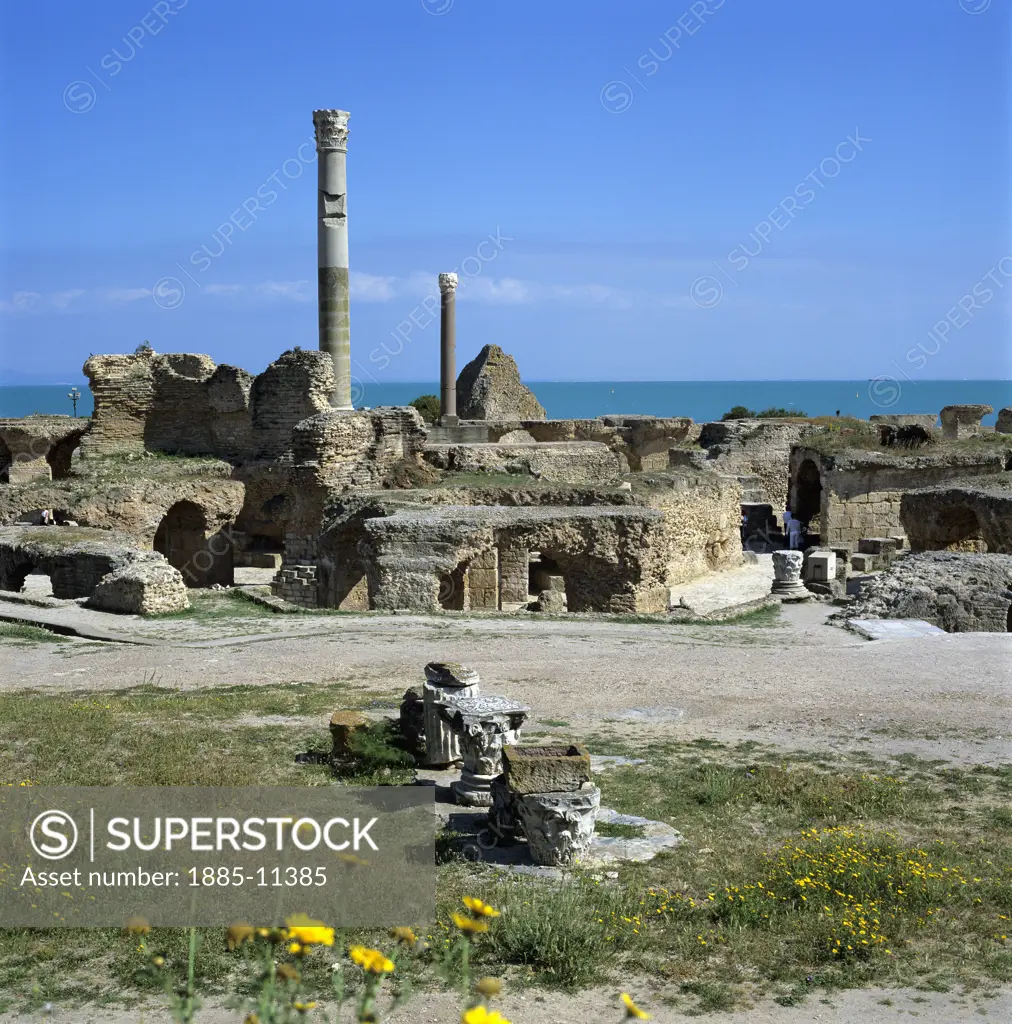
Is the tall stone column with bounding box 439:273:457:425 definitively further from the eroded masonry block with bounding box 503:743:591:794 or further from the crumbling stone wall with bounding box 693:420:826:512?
the eroded masonry block with bounding box 503:743:591:794

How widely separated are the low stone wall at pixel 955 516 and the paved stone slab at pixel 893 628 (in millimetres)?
6376

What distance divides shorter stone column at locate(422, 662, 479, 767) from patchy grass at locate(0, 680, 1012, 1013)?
0.93ft

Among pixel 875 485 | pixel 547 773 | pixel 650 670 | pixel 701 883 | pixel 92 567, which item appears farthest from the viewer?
pixel 875 485

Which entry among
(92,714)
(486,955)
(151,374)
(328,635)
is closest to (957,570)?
(328,635)

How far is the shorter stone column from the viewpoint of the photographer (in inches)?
400

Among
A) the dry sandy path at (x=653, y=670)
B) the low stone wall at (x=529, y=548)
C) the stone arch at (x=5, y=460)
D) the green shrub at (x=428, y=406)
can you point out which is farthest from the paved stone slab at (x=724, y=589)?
the green shrub at (x=428, y=406)

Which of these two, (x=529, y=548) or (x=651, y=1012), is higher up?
(x=529, y=548)

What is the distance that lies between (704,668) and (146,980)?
28.5 ft


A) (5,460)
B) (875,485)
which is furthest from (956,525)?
(5,460)

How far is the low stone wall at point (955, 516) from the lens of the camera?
22.4 metres

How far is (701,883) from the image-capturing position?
7.62m

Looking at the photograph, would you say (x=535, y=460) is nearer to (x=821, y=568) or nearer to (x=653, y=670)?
(x=821, y=568)

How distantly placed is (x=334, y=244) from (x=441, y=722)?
79.6ft

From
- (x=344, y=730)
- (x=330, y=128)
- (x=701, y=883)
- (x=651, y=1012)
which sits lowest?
(x=651, y=1012)
